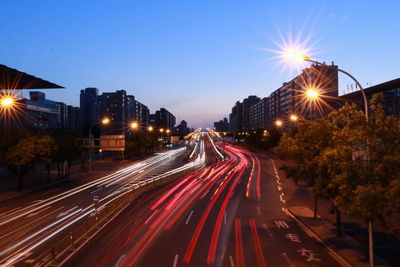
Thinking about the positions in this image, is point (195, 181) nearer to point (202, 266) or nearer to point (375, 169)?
point (202, 266)

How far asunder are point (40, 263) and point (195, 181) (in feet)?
119

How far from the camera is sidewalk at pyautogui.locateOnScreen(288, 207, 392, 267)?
61.6 feet

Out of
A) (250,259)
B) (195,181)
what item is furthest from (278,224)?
(195,181)

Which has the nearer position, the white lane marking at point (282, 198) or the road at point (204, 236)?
the road at point (204, 236)

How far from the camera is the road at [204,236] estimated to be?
758 inches

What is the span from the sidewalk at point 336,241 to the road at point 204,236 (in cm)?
61

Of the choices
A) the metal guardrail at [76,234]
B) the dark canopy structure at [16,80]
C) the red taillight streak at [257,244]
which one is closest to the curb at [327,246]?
the red taillight streak at [257,244]

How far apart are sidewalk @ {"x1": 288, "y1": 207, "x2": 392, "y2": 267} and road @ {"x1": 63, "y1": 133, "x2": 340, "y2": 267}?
61cm

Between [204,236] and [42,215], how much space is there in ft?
48.9

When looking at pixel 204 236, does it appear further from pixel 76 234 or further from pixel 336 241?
pixel 76 234

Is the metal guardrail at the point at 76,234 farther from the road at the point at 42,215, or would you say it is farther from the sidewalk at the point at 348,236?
the sidewalk at the point at 348,236

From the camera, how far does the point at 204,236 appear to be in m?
24.0

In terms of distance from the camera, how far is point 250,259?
19250 millimetres

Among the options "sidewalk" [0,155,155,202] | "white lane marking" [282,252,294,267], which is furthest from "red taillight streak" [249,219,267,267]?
"sidewalk" [0,155,155,202]
